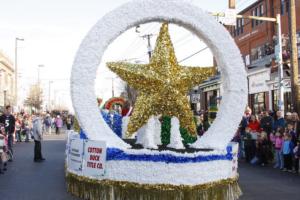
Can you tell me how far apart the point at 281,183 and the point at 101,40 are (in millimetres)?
5519

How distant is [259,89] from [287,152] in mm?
20812

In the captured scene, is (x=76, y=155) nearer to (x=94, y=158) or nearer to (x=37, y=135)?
(x=94, y=158)

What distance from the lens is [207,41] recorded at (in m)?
9.88

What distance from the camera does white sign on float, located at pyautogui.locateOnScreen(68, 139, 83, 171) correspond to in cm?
912

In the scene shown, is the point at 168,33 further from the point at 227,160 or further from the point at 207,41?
the point at 227,160

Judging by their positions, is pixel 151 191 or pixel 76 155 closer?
pixel 151 191

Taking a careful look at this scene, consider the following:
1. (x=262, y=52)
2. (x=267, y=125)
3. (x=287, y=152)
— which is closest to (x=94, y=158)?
(x=287, y=152)

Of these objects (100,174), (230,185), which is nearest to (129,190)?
(100,174)

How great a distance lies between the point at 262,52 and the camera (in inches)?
1373

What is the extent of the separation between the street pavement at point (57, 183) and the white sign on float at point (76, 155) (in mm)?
594

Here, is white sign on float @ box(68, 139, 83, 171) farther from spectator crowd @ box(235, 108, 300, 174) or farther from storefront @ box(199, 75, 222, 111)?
storefront @ box(199, 75, 222, 111)

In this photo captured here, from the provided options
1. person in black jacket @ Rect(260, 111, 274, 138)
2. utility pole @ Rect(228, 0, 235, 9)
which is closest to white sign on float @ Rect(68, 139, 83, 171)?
person in black jacket @ Rect(260, 111, 274, 138)

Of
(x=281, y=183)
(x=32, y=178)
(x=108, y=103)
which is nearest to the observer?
(x=281, y=183)

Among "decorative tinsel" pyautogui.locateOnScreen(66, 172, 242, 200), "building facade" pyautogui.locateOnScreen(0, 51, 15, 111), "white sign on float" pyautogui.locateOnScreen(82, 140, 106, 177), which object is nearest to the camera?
"decorative tinsel" pyautogui.locateOnScreen(66, 172, 242, 200)
